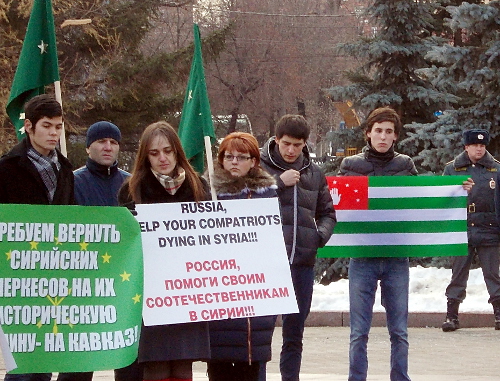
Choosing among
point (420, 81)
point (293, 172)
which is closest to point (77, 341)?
point (293, 172)

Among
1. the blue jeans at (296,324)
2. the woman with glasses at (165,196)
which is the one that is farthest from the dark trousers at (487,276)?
the woman with glasses at (165,196)

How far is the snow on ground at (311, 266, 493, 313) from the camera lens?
41.2 ft

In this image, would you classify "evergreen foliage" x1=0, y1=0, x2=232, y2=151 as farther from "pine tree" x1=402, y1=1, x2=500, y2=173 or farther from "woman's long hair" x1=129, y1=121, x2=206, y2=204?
"woman's long hair" x1=129, y1=121, x2=206, y2=204

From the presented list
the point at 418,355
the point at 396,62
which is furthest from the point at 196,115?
the point at 396,62

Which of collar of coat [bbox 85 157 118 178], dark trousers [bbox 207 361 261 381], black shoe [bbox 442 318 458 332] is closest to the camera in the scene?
dark trousers [bbox 207 361 261 381]

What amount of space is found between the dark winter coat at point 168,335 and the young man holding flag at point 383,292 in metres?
2.16

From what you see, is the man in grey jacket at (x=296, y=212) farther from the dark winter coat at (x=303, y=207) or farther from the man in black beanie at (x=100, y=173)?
the man in black beanie at (x=100, y=173)

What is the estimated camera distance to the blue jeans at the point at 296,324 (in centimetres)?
725

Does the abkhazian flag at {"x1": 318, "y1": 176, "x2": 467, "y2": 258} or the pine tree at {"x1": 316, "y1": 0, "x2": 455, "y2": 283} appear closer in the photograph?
the abkhazian flag at {"x1": 318, "y1": 176, "x2": 467, "y2": 258}

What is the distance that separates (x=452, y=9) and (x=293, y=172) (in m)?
9.93

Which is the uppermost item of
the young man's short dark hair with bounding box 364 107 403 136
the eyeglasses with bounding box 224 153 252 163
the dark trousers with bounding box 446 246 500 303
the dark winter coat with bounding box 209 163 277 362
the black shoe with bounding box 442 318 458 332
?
the young man's short dark hair with bounding box 364 107 403 136

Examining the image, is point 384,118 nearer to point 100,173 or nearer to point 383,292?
point 383,292

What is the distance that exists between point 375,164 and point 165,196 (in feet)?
8.59

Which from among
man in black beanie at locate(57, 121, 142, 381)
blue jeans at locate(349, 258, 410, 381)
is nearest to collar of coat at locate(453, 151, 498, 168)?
blue jeans at locate(349, 258, 410, 381)
